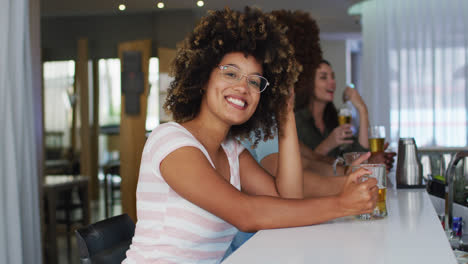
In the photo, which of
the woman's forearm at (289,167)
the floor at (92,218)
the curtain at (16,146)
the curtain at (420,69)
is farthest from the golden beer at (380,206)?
the curtain at (420,69)

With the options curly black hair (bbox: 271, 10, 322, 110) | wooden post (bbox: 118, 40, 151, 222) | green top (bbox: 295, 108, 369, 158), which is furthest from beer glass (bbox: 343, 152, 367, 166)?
wooden post (bbox: 118, 40, 151, 222)

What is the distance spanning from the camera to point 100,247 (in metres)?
1.25

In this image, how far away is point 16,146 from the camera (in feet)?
8.67

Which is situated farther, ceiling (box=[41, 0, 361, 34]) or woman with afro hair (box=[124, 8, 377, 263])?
ceiling (box=[41, 0, 361, 34])

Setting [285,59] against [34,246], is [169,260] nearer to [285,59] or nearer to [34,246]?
[285,59]

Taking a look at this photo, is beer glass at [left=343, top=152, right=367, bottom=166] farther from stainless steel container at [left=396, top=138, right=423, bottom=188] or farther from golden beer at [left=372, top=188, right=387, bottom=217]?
golden beer at [left=372, top=188, right=387, bottom=217]

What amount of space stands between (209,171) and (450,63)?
6.53 m

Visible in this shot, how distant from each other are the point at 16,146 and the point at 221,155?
1564mm

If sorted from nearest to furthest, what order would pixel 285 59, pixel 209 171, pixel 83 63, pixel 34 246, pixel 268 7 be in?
pixel 209 171
pixel 285 59
pixel 34 246
pixel 83 63
pixel 268 7

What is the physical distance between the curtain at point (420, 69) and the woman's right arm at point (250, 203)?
6.17 m

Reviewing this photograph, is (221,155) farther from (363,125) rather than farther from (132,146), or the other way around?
(132,146)

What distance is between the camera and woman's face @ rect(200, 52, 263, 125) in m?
1.42

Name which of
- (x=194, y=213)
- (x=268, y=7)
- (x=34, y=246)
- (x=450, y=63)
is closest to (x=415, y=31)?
(x=450, y=63)

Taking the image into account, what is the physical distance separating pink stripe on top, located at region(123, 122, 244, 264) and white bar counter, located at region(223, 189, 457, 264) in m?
0.20
